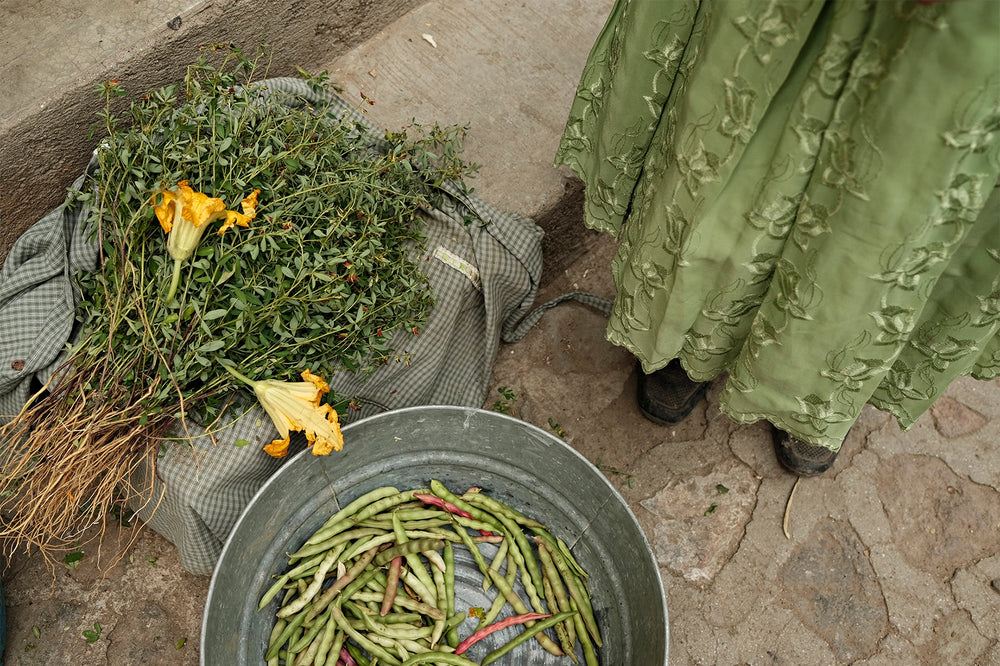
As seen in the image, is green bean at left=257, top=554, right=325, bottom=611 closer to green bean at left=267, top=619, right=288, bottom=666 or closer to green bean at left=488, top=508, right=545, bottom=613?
green bean at left=267, top=619, right=288, bottom=666

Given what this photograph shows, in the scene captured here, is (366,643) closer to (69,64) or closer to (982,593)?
(69,64)

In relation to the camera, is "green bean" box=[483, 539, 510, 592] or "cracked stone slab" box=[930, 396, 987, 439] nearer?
"green bean" box=[483, 539, 510, 592]

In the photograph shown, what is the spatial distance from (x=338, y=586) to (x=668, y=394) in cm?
119

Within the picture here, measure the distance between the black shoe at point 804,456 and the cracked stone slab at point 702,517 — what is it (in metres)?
0.14

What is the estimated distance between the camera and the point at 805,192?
137cm

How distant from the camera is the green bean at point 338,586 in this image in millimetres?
1970

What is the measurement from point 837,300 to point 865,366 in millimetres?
218

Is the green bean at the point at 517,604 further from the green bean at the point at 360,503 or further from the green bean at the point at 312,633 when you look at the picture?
the green bean at the point at 312,633

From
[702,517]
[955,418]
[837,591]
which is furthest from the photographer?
[955,418]

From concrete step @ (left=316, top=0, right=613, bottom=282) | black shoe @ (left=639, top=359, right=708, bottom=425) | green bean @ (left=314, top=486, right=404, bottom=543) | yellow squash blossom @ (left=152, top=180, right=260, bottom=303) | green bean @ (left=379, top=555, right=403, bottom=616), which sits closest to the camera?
yellow squash blossom @ (left=152, top=180, right=260, bottom=303)

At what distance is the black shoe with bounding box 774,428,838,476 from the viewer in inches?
96.0

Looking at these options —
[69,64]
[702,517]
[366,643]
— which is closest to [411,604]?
[366,643]

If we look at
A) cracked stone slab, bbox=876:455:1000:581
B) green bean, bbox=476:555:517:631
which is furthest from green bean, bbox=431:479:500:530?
cracked stone slab, bbox=876:455:1000:581

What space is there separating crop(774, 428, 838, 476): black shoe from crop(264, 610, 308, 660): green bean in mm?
1601
